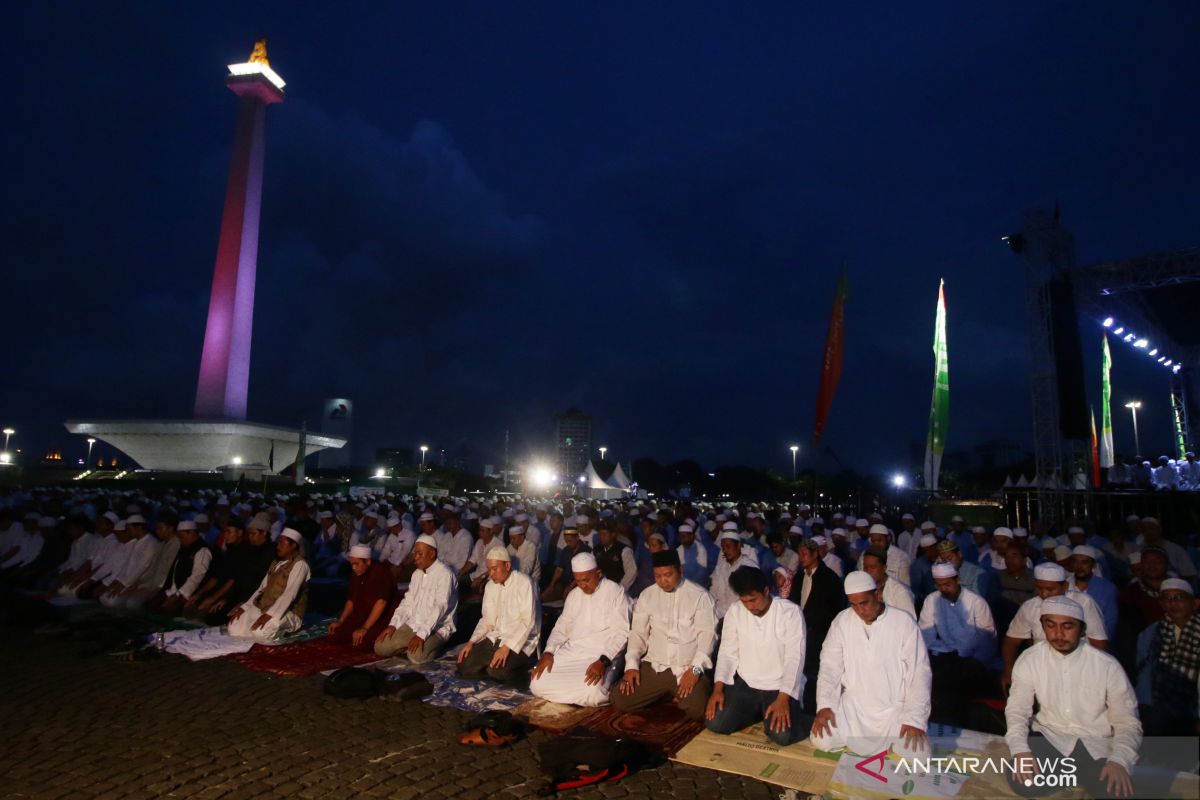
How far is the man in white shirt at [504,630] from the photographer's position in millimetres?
5680

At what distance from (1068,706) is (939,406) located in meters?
13.8

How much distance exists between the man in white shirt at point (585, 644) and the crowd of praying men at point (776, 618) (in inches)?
0.6

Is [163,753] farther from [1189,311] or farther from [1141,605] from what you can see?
[1189,311]

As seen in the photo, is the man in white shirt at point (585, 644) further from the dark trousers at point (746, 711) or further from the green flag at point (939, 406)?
the green flag at point (939, 406)

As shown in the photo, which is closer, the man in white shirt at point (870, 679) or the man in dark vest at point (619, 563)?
the man in white shirt at point (870, 679)

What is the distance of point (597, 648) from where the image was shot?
534cm

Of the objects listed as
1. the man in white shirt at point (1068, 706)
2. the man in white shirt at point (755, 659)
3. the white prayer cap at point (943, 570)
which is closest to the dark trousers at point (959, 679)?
the white prayer cap at point (943, 570)

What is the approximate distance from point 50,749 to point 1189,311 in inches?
1165

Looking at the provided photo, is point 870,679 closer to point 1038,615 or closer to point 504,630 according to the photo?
point 1038,615

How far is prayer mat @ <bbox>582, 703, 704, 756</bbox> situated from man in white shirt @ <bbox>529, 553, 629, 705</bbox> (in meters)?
0.23

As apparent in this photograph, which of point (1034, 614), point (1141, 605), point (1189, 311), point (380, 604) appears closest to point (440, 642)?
point (380, 604)

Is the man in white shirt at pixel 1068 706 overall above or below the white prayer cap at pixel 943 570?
below

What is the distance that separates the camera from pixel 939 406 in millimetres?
15992

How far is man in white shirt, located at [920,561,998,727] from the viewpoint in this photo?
5152 mm
